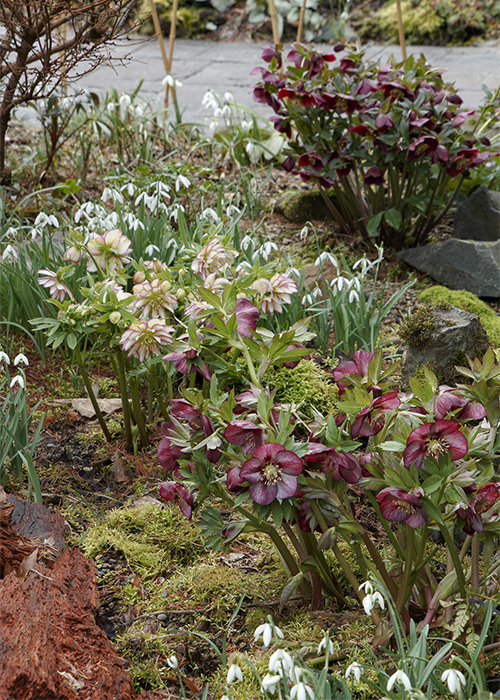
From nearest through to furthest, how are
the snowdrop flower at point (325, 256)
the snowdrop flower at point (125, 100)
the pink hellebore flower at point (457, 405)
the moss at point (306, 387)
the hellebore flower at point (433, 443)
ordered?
the hellebore flower at point (433, 443)
the pink hellebore flower at point (457, 405)
the moss at point (306, 387)
the snowdrop flower at point (325, 256)
the snowdrop flower at point (125, 100)

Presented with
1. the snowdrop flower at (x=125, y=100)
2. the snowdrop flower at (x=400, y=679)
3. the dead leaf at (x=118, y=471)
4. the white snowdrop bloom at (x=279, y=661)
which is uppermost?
the snowdrop flower at (x=125, y=100)

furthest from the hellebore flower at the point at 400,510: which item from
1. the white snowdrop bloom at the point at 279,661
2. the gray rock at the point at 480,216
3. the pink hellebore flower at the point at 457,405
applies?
the gray rock at the point at 480,216

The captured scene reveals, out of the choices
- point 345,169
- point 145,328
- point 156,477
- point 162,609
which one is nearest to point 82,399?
point 156,477

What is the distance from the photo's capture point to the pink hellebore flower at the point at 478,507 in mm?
1322

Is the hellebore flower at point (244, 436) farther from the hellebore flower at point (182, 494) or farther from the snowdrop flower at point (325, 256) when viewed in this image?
the snowdrop flower at point (325, 256)

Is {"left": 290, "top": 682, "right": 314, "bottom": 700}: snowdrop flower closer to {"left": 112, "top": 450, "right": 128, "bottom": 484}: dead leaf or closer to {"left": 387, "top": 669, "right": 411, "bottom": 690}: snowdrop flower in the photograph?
{"left": 387, "top": 669, "right": 411, "bottom": 690}: snowdrop flower

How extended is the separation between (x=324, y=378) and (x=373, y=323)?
308 millimetres

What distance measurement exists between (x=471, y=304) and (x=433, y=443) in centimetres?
187

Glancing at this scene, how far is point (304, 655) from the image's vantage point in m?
1.49

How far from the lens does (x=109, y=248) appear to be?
212 cm

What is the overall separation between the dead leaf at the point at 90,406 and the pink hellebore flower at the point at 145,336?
2.41ft

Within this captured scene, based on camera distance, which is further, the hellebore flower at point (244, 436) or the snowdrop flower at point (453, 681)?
the hellebore flower at point (244, 436)

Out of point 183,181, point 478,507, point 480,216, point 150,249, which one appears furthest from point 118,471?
point 480,216

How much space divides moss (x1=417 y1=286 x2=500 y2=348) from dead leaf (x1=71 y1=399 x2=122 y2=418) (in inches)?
56.7
